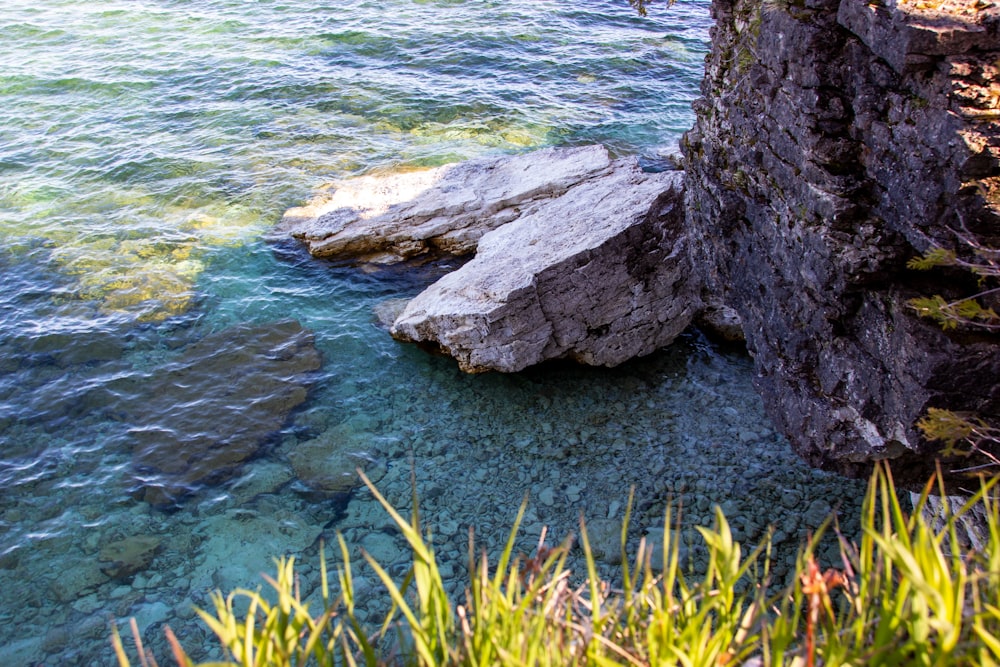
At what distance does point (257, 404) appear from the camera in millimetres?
10727

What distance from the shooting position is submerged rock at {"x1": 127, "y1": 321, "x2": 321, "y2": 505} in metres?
9.79

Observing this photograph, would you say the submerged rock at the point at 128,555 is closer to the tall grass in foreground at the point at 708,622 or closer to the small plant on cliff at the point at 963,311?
the tall grass in foreground at the point at 708,622

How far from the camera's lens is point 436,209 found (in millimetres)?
13750

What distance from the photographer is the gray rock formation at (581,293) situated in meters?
10.3

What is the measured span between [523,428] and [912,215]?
545cm

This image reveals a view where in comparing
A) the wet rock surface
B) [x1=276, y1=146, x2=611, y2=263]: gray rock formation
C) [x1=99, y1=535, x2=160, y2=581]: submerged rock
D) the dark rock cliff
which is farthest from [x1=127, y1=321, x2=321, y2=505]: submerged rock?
the dark rock cliff

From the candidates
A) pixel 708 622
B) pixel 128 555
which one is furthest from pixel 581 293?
pixel 708 622

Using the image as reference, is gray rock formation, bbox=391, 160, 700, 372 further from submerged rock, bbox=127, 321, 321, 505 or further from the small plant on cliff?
the small plant on cliff

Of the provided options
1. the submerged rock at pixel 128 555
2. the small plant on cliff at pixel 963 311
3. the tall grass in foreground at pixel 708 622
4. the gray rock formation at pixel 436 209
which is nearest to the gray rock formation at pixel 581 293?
the gray rock formation at pixel 436 209

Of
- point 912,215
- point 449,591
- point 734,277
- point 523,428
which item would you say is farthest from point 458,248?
point 912,215

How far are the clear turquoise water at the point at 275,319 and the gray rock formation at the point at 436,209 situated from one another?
22.0 inches

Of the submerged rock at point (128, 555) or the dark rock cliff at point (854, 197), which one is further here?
the submerged rock at point (128, 555)

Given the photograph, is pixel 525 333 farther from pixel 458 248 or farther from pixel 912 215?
pixel 912 215

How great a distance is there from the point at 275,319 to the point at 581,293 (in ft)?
16.8
